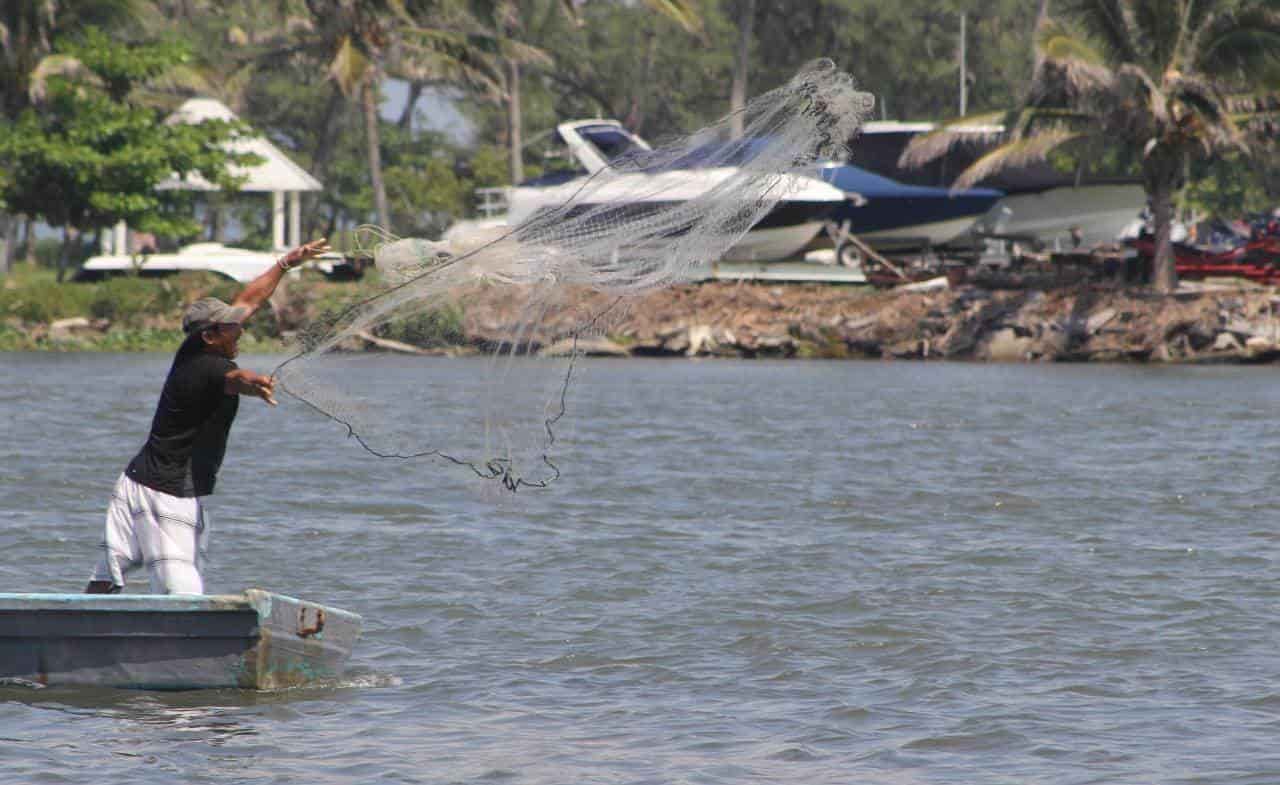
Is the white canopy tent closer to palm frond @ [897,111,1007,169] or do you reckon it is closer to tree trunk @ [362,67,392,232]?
tree trunk @ [362,67,392,232]

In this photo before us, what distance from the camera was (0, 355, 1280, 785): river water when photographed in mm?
8609

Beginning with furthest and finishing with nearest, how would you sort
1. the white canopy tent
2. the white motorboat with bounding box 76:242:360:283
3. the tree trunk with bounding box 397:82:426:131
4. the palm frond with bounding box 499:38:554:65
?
the tree trunk with bounding box 397:82:426:131 → the white canopy tent → the palm frond with bounding box 499:38:554:65 → the white motorboat with bounding box 76:242:360:283

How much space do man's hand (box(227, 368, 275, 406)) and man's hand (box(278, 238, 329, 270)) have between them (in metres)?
0.56

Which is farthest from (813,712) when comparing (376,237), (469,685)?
(376,237)

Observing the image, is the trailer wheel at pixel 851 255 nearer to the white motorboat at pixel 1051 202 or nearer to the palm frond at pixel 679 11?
the white motorboat at pixel 1051 202

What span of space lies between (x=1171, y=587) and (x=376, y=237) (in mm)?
6299

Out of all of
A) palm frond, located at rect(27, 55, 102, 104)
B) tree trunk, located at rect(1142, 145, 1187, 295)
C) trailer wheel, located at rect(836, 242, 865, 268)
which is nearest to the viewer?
tree trunk, located at rect(1142, 145, 1187, 295)

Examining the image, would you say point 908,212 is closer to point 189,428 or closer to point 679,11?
point 679,11

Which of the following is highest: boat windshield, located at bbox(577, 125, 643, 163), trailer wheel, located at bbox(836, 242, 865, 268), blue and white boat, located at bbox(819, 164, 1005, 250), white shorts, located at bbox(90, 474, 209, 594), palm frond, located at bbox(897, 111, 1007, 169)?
boat windshield, located at bbox(577, 125, 643, 163)

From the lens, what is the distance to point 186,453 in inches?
348

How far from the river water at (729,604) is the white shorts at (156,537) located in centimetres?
66

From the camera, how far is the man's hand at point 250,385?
327 inches

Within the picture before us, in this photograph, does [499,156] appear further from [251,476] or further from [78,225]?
[251,476]

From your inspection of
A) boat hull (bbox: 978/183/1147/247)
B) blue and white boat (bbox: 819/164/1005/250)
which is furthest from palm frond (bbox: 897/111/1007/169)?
boat hull (bbox: 978/183/1147/247)
